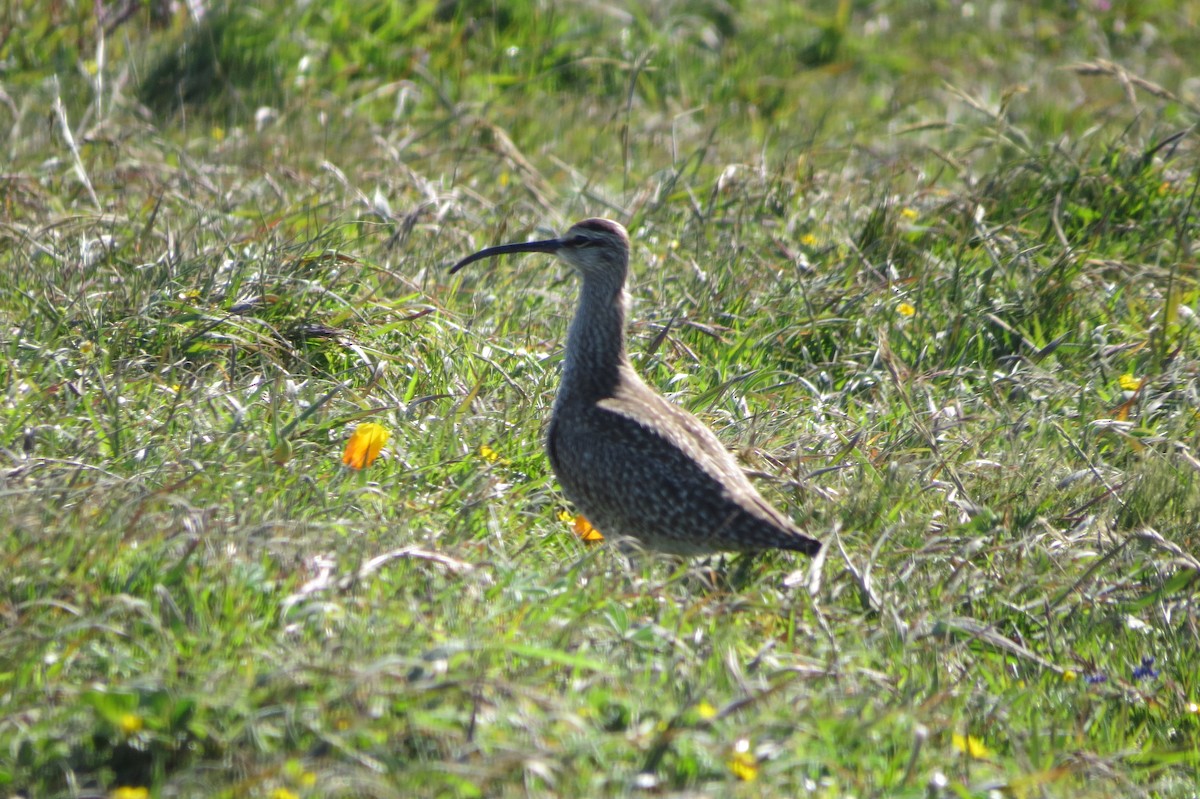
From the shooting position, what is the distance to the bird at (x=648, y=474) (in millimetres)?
4242

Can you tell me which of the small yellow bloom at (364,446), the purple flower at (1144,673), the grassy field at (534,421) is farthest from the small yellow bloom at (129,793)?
the purple flower at (1144,673)

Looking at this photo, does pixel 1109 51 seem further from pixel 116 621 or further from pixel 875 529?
pixel 116 621

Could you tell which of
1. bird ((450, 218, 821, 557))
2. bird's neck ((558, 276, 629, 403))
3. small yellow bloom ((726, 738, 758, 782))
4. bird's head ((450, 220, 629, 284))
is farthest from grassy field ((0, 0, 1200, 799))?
bird's head ((450, 220, 629, 284))

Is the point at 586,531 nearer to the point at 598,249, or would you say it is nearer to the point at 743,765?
the point at 598,249

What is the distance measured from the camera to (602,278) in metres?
5.02

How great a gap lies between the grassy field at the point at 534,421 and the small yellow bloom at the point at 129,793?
0.03 meters

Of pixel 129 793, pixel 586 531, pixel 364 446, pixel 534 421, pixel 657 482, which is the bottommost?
pixel 586 531

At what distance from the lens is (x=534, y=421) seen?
4902mm

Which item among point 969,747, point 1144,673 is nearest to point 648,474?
point 969,747

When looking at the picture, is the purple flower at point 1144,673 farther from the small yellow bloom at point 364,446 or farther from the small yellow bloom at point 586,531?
the small yellow bloom at point 364,446

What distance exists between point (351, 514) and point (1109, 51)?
8647mm

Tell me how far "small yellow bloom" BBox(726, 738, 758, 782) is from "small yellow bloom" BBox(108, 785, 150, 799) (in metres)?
1.23

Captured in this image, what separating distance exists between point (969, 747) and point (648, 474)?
1.37 meters

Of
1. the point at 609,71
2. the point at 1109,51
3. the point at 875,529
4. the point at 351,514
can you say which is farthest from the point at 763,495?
the point at 1109,51
